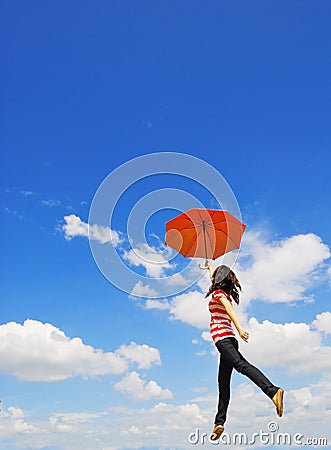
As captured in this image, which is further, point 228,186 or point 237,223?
point 237,223

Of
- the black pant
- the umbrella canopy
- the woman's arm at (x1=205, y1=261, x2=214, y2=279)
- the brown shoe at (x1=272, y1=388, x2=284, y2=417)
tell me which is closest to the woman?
the black pant

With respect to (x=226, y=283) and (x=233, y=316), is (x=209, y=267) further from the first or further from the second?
(x=233, y=316)

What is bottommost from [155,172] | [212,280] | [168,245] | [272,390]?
[272,390]

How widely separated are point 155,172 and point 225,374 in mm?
4670

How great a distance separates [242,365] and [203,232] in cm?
404

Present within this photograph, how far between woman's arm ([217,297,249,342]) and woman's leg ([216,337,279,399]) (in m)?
0.48

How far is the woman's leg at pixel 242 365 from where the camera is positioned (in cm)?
1005

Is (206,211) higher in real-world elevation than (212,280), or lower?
higher

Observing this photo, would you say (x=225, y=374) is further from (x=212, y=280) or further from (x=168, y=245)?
(x=168, y=245)

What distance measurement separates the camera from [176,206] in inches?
543

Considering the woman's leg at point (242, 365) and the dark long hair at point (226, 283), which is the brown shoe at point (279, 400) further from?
the dark long hair at point (226, 283)

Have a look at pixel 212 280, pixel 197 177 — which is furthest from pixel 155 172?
pixel 212 280

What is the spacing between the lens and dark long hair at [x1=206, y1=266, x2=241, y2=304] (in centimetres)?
1120

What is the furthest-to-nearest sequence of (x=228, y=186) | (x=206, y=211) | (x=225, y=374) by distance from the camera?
(x=206, y=211), (x=228, y=186), (x=225, y=374)
